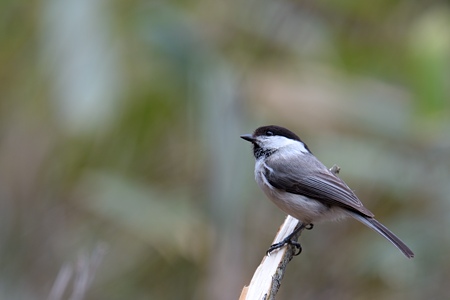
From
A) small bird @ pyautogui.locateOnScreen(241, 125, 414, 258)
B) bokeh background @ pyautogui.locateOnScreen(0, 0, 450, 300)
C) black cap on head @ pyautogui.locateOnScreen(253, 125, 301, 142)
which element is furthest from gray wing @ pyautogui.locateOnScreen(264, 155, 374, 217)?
bokeh background @ pyautogui.locateOnScreen(0, 0, 450, 300)

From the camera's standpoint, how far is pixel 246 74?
3.33 meters

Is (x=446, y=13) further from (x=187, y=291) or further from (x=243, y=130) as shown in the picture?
(x=187, y=291)

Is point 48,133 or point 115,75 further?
point 48,133

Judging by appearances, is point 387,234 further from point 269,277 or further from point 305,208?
point 269,277

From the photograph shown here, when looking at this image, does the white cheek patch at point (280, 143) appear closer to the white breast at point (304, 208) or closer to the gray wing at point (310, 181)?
the gray wing at point (310, 181)

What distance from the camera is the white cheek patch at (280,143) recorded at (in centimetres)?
299

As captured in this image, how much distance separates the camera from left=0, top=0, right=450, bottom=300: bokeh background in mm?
3008

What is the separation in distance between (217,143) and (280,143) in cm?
27

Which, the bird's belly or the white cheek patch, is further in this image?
the white cheek patch

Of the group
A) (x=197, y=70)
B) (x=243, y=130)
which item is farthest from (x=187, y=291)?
(x=197, y=70)

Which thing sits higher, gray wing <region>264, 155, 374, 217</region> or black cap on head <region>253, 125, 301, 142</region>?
black cap on head <region>253, 125, 301, 142</region>

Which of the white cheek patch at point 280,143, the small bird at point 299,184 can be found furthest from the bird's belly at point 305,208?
the white cheek patch at point 280,143

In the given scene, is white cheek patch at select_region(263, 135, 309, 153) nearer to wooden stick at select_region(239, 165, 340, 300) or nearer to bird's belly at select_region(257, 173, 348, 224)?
bird's belly at select_region(257, 173, 348, 224)

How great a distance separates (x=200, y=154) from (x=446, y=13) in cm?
124
